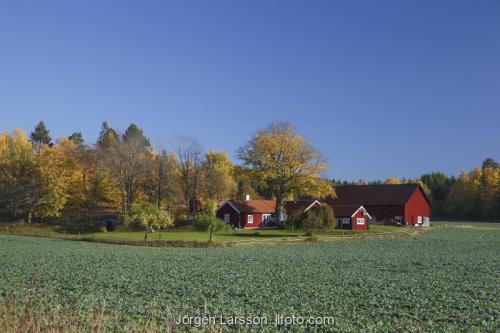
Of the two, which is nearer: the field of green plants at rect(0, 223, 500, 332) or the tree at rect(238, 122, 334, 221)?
the field of green plants at rect(0, 223, 500, 332)

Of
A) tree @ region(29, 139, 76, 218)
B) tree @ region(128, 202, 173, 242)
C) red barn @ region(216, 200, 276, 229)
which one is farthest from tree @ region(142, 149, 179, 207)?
tree @ region(128, 202, 173, 242)

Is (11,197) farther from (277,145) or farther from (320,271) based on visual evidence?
(320,271)

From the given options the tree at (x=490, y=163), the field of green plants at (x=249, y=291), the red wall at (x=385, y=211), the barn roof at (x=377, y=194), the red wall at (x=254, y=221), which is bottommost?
the field of green plants at (x=249, y=291)

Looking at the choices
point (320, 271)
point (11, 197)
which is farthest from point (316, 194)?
point (11, 197)

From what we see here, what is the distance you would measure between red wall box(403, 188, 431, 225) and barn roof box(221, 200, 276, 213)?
2449 cm

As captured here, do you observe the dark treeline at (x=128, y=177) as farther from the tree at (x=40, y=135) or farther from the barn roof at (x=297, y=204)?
the tree at (x=40, y=135)

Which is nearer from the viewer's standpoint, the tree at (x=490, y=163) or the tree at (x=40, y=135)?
the tree at (x=40, y=135)

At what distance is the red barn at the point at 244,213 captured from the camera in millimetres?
70312

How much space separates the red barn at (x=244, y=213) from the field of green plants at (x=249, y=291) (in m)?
36.9

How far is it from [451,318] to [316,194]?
50450 mm

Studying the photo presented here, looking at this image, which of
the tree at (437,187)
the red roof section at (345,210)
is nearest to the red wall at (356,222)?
the red roof section at (345,210)

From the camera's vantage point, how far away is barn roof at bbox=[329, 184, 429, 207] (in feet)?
276

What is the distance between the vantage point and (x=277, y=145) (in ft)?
219

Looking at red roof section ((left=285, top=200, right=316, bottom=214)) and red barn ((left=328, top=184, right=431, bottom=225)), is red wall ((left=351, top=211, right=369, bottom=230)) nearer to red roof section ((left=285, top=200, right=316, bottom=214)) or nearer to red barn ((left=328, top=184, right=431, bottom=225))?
red roof section ((left=285, top=200, right=316, bottom=214))
